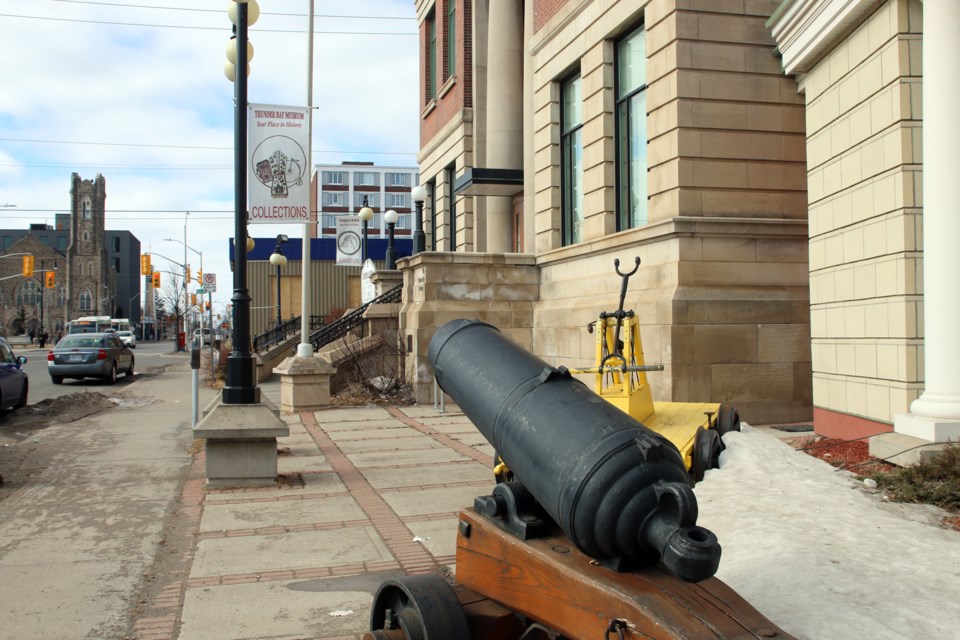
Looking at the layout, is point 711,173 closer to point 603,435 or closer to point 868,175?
point 868,175

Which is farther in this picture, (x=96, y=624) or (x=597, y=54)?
(x=597, y=54)

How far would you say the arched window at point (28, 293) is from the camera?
Answer: 111125mm

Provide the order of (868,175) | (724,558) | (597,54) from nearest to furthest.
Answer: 1. (724,558)
2. (868,175)
3. (597,54)

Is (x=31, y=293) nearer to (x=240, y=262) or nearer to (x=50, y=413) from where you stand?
(x=50, y=413)

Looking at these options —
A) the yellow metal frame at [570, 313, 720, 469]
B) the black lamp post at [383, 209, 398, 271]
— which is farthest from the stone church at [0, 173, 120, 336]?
the yellow metal frame at [570, 313, 720, 469]

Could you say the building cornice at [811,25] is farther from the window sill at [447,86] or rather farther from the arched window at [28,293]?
the arched window at [28,293]

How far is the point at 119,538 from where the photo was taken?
6.42 metres

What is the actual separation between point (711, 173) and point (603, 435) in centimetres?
988

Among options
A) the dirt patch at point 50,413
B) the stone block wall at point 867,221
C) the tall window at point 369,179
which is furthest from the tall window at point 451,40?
the tall window at point 369,179

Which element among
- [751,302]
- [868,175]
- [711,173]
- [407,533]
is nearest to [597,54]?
[711,173]

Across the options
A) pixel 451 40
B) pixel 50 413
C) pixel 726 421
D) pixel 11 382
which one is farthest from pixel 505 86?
pixel 726 421

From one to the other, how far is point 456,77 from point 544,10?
261 inches

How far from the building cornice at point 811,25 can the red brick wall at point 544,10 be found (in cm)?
611

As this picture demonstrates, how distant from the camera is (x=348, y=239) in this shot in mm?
28422
